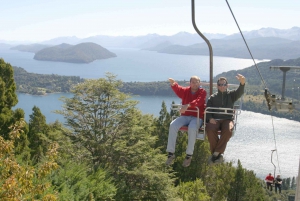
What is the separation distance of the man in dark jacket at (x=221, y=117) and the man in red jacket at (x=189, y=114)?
17cm

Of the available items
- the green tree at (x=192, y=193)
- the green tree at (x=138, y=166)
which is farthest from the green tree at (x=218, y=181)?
the green tree at (x=138, y=166)

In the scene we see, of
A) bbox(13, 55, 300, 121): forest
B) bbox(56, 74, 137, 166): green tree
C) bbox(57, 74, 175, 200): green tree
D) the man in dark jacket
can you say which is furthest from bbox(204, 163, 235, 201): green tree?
bbox(13, 55, 300, 121): forest

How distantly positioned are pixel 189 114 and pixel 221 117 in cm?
52

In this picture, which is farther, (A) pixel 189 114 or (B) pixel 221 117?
(A) pixel 189 114

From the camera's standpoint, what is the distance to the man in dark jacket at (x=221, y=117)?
20.4ft

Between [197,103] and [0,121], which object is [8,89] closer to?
[0,121]

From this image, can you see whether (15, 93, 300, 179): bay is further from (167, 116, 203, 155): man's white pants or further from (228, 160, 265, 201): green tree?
(167, 116, 203, 155): man's white pants

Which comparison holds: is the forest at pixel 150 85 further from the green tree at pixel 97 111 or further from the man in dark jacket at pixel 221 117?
the man in dark jacket at pixel 221 117

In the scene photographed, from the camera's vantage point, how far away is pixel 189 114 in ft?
21.3

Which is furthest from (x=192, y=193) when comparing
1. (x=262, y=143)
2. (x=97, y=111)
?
(x=262, y=143)

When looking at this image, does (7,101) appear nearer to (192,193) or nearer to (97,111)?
(97,111)

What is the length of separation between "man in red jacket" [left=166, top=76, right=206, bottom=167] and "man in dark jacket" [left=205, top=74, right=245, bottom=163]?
0.55 ft

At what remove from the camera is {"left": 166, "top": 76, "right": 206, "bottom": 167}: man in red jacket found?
620 centimetres

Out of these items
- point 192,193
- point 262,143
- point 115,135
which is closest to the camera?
point 115,135
